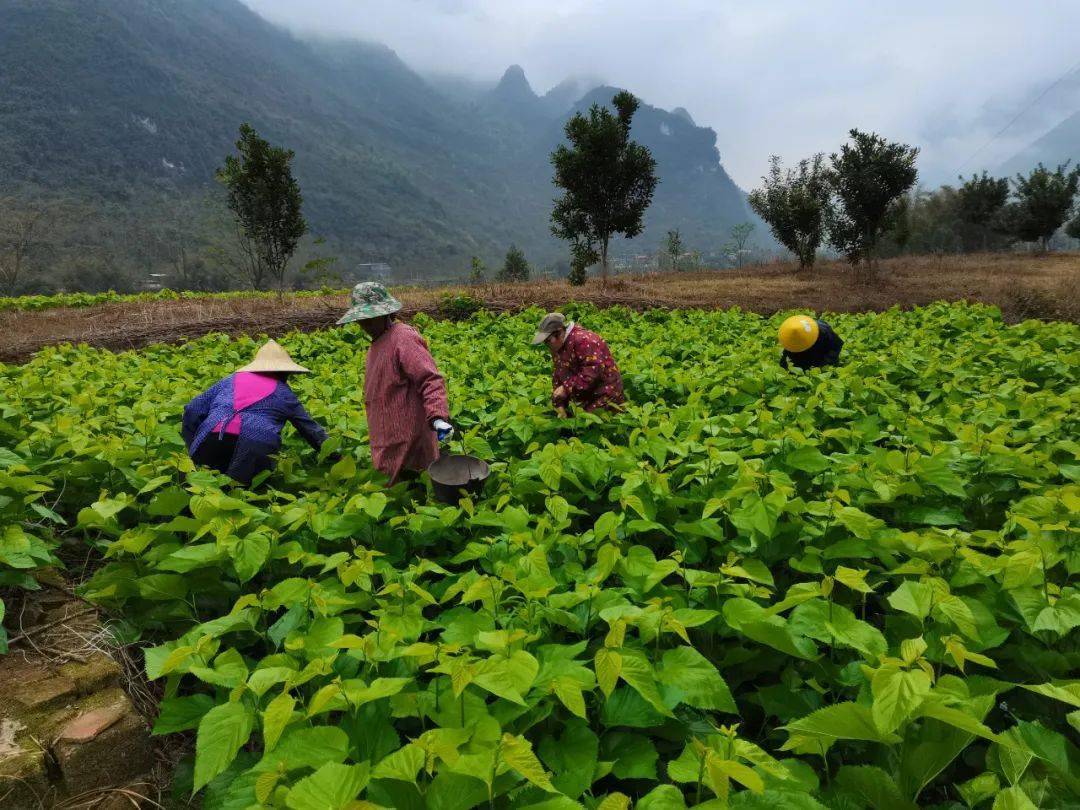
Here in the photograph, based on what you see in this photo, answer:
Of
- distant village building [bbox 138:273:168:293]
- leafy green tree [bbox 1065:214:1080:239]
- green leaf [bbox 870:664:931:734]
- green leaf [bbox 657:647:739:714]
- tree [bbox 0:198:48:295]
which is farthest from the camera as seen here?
distant village building [bbox 138:273:168:293]

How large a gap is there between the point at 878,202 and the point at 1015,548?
93.7 ft

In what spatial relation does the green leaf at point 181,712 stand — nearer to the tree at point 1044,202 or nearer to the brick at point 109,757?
the brick at point 109,757

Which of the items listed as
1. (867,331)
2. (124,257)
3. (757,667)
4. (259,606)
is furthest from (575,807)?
(124,257)

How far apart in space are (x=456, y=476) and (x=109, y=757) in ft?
6.32

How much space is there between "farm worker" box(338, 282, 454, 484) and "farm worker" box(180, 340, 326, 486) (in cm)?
47

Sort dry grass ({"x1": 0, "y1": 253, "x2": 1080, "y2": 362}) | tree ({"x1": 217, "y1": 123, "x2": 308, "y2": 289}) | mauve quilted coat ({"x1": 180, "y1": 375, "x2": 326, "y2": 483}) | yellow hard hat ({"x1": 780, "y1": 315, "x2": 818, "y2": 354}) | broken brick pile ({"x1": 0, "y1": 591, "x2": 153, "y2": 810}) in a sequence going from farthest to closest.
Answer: tree ({"x1": 217, "y1": 123, "x2": 308, "y2": 289}), dry grass ({"x1": 0, "y1": 253, "x2": 1080, "y2": 362}), yellow hard hat ({"x1": 780, "y1": 315, "x2": 818, "y2": 354}), mauve quilted coat ({"x1": 180, "y1": 375, "x2": 326, "y2": 483}), broken brick pile ({"x1": 0, "y1": 591, "x2": 153, "y2": 810})

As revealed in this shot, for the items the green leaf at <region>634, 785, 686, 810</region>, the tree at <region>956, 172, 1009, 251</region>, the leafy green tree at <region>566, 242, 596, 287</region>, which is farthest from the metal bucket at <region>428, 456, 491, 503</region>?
the tree at <region>956, 172, 1009, 251</region>

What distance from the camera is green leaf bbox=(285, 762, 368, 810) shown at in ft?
4.16

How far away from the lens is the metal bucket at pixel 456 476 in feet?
10.9

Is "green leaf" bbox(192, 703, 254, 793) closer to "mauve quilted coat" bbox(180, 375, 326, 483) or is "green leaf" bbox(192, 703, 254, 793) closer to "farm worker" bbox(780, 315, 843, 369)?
"mauve quilted coat" bbox(180, 375, 326, 483)

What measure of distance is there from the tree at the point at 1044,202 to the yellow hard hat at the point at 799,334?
51.7m

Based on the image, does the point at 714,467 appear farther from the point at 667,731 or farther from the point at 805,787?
the point at 805,787

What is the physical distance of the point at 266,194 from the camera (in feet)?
85.7

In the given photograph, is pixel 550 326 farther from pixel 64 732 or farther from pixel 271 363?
pixel 64 732
